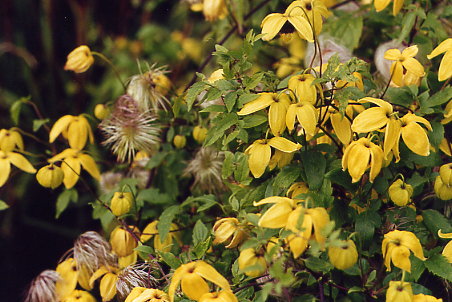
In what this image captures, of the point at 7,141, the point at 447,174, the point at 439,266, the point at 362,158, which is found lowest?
the point at 439,266

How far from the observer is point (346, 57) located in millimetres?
1447

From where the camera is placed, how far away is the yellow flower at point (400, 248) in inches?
36.2

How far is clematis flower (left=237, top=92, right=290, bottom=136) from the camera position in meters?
1.00

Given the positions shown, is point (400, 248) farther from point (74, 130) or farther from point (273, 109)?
point (74, 130)

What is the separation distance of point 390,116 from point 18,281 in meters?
1.54

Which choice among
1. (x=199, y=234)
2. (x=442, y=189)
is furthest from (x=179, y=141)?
(x=442, y=189)

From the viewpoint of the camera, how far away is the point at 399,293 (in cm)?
87

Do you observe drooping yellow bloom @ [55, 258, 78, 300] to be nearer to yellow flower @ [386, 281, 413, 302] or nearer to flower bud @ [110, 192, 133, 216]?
flower bud @ [110, 192, 133, 216]

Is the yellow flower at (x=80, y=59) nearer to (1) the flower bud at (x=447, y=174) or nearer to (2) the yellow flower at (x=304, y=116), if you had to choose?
(2) the yellow flower at (x=304, y=116)

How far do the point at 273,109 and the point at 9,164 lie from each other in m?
0.62

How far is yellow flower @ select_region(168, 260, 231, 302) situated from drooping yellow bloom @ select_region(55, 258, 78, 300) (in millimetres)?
415

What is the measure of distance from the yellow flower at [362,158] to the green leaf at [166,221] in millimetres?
421

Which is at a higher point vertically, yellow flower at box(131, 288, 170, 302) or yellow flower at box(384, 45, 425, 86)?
→ yellow flower at box(384, 45, 425, 86)

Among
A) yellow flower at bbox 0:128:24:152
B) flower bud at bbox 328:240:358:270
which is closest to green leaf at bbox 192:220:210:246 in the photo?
flower bud at bbox 328:240:358:270
